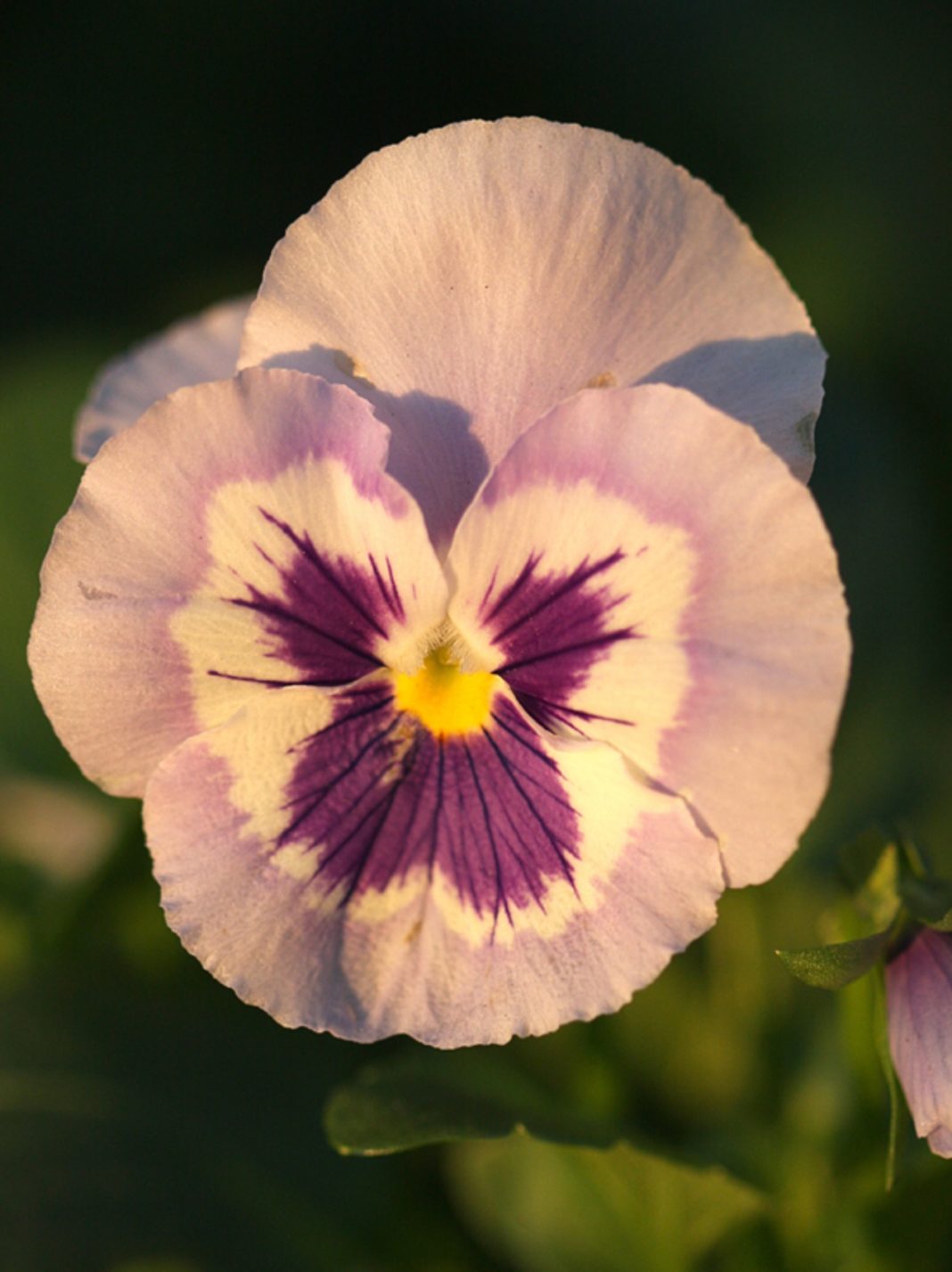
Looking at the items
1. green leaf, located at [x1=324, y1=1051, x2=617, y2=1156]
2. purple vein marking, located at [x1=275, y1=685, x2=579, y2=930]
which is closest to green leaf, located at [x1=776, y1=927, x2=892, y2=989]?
purple vein marking, located at [x1=275, y1=685, x2=579, y2=930]

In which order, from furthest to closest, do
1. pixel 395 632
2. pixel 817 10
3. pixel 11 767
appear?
pixel 817 10
pixel 11 767
pixel 395 632

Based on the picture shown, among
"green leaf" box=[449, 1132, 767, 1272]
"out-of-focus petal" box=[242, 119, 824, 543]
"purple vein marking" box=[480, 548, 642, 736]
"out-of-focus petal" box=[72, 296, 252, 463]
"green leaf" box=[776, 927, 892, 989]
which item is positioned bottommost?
"green leaf" box=[449, 1132, 767, 1272]

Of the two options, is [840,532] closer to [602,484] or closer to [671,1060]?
[671,1060]

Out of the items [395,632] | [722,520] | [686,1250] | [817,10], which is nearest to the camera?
[722,520]

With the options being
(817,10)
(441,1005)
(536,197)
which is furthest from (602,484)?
(817,10)

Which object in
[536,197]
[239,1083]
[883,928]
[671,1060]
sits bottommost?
[671,1060]

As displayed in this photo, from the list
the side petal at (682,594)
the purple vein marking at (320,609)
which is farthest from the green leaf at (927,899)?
the purple vein marking at (320,609)

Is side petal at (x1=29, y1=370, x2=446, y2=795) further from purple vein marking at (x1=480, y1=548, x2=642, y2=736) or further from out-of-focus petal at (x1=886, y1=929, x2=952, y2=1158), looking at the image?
out-of-focus petal at (x1=886, y1=929, x2=952, y2=1158)

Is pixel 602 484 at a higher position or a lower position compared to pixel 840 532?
higher
